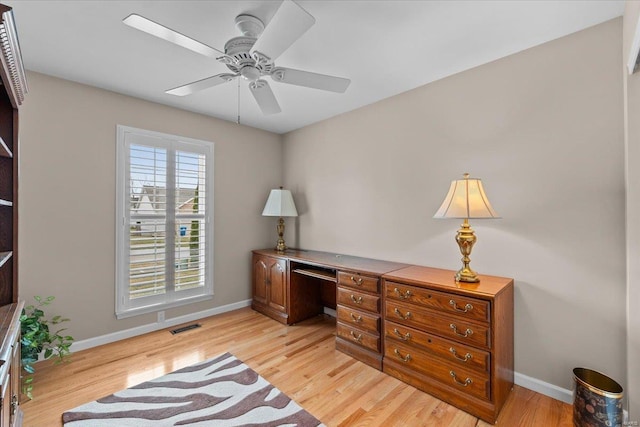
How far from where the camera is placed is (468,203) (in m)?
2.06

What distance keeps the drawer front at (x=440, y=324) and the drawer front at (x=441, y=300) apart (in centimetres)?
5

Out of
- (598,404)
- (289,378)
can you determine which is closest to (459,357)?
(598,404)

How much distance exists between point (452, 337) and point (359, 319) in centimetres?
82

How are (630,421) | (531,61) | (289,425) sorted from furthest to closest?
(531,61), (289,425), (630,421)

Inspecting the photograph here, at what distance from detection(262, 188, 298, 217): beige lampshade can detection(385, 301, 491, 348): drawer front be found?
1860 millimetres

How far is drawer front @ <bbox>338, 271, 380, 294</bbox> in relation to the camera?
248 cm

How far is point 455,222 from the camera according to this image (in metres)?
2.53

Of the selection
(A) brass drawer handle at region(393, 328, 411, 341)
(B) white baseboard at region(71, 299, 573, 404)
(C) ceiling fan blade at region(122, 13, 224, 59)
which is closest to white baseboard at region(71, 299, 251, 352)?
(B) white baseboard at region(71, 299, 573, 404)

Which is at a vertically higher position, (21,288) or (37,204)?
(37,204)

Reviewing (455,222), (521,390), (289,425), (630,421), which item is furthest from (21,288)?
(630,421)

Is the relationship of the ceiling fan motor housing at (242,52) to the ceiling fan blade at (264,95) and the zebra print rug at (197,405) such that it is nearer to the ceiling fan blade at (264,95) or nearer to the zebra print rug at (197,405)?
the ceiling fan blade at (264,95)

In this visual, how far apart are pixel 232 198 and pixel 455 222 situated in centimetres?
267

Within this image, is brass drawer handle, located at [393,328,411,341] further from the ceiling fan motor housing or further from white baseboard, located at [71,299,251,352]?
white baseboard, located at [71,299,251,352]

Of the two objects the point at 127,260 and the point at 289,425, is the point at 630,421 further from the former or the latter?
the point at 127,260
